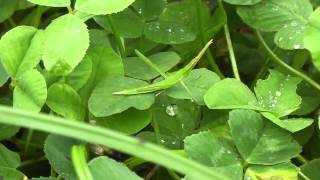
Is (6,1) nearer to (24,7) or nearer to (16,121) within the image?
(24,7)

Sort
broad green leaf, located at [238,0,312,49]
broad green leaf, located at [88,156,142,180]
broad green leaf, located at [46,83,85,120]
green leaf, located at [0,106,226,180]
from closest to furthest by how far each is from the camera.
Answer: green leaf, located at [0,106,226,180] → broad green leaf, located at [88,156,142,180] → broad green leaf, located at [46,83,85,120] → broad green leaf, located at [238,0,312,49]

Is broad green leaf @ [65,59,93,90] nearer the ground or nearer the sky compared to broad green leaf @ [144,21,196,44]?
nearer the sky

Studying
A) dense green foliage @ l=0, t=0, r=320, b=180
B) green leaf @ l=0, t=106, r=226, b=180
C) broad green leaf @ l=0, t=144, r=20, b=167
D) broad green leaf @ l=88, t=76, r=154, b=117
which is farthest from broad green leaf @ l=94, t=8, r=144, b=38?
green leaf @ l=0, t=106, r=226, b=180

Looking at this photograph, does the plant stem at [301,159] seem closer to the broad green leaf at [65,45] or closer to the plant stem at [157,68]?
the plant stem at [157,68]

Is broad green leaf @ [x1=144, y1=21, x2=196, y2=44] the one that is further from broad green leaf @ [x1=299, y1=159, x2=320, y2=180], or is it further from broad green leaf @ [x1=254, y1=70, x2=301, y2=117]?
broad green leaf @ [x1=299, y1=159, x2=320, y2=180]

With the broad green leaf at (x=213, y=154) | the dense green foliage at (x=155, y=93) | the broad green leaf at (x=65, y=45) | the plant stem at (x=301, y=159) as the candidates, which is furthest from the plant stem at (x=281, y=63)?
the broad green leaf at (x=65, y=45)

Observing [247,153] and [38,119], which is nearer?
[38,119]

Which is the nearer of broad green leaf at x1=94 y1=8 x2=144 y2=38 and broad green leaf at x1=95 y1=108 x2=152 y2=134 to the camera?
broad green leaf at x1=95 y1=108 x2=152 y2=134

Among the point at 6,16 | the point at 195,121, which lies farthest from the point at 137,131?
the point at 6,16
